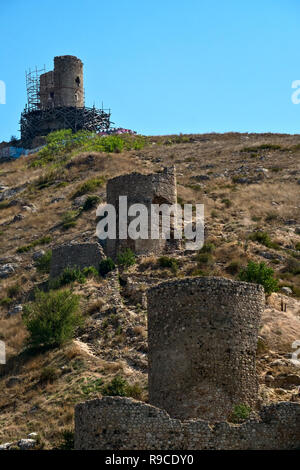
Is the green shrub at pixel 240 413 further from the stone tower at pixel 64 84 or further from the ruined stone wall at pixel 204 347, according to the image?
the stone tower at pixel 64 84

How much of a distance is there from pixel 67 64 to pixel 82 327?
44089mm

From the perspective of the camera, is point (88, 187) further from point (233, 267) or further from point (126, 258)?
point (233, 267)

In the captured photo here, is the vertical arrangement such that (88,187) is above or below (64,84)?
below

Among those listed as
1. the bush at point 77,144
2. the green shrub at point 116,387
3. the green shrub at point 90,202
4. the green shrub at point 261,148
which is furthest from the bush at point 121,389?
the bush at point 77,144

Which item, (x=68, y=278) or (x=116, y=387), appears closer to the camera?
(x=116, y=387)

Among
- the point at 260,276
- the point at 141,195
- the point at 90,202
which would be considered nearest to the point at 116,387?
the point at 260,276

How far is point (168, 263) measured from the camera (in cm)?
3425

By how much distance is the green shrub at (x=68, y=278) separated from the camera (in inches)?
1342

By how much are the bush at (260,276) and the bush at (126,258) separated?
4.63 m

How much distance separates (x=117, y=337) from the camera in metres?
29.3

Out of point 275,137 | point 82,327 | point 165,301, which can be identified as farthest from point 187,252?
point 275,137

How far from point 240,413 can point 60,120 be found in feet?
184

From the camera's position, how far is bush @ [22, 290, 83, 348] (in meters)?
29.5
